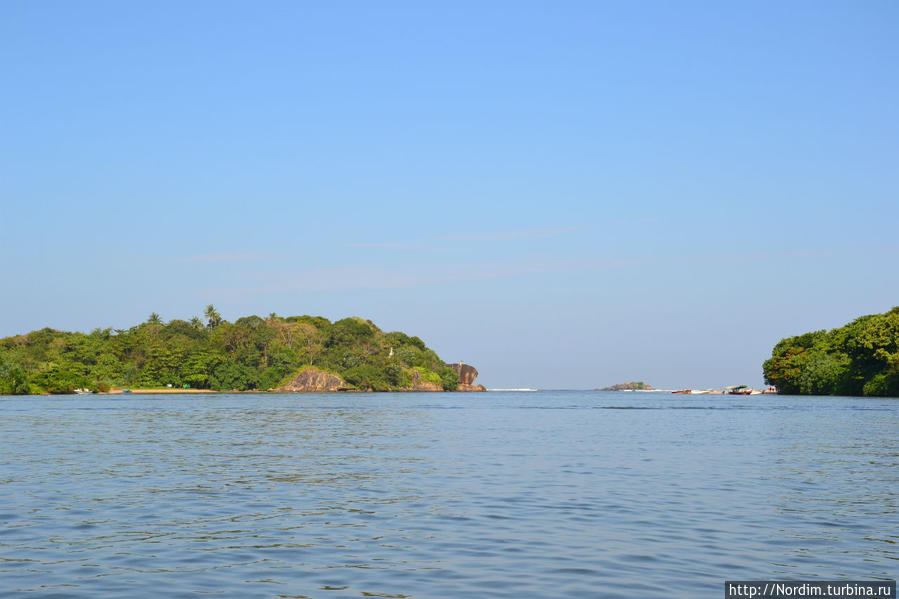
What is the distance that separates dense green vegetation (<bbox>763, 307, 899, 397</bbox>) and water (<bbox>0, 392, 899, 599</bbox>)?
116m

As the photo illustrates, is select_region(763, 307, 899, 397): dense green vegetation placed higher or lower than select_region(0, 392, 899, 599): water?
higher

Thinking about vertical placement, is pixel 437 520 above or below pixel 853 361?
below

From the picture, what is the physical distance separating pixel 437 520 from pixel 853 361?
160 meters

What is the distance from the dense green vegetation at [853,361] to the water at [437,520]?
116 metres

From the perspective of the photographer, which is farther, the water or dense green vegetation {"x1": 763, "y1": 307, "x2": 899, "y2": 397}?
dense green vegetation {"x1": 763, "y1": 307, "x2": 899, "y2": 397}

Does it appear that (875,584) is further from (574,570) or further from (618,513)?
(618,513)

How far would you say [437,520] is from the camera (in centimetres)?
2025

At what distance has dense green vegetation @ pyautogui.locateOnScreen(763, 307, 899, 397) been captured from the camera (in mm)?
142000

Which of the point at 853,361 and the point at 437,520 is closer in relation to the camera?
the point at 437,520

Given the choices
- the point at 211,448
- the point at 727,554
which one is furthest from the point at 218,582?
Result: the point at 211,448

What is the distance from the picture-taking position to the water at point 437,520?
14180 mm

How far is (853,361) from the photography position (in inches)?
6270

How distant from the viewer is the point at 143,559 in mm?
15609

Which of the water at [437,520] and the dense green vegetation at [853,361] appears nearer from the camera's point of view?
the water at [437,520]
